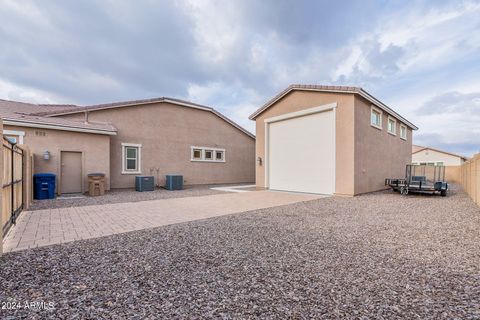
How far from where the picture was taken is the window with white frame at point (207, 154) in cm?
1670

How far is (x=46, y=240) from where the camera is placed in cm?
443

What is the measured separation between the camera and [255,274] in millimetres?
3010

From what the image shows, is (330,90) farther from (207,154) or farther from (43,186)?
(43,186)

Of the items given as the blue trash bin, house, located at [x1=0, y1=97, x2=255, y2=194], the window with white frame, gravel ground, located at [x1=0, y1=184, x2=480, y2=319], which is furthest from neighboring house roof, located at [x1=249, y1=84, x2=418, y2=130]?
the blue trash bin

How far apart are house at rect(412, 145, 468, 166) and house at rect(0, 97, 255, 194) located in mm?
29816

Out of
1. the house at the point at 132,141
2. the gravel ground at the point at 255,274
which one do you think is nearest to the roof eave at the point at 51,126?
the house at the point at 132,141

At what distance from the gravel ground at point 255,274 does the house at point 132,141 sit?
351 inches

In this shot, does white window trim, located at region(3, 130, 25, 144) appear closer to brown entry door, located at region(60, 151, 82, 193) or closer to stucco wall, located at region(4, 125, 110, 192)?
stucco wall, located at region(4, 125, 110, 192)

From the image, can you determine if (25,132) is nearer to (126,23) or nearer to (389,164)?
(126,23)

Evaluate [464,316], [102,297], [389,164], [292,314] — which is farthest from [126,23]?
[389,164]

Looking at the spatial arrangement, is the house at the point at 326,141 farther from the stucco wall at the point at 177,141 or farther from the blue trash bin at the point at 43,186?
the blue trash bin at the point at 43,186

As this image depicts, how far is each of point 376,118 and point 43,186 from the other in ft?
54.9

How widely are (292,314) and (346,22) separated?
13462 millimetres

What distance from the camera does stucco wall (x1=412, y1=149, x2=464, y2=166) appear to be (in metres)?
33.0
